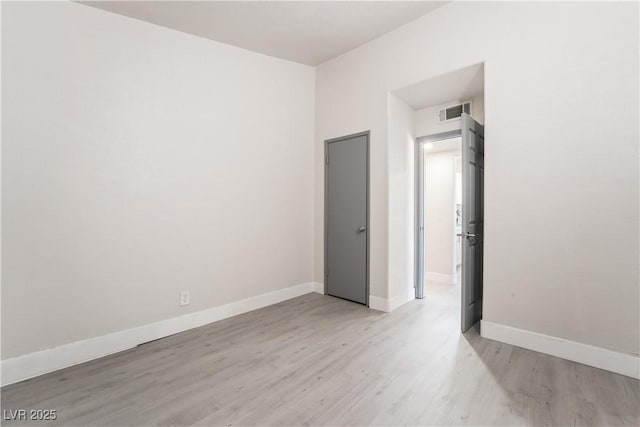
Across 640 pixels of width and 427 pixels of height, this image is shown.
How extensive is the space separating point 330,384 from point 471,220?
2028 mm

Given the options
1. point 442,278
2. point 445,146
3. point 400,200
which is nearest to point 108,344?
point 400,200

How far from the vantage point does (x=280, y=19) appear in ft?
9.68

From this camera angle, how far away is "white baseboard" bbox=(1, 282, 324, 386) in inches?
84.6

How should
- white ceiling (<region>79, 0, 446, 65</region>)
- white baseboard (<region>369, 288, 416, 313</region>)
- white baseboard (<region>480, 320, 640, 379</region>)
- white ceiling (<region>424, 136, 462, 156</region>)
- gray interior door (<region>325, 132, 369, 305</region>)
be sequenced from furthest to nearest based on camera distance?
white ceiling (<region>424, 136, 462, 156</region>), gray interior door (<region>325, 132, 369, 305</region>), white baseboard (<region>369, 288, 416, 313</region>), white ceiling (<region>79, 0, 446, 65</region>), white baseboard (<region>480, 320, 640, 379</region>)

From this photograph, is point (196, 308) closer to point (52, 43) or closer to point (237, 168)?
point (237, 168)

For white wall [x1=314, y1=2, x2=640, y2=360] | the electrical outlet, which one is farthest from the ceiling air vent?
the electrical outlet

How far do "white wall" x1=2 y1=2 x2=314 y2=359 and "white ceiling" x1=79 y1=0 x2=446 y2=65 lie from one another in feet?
0.45

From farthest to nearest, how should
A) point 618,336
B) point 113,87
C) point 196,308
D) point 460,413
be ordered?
1. point 196,308
2. point 113,87
3. point 618,336
4. point 460,413

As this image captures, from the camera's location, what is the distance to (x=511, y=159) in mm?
2580

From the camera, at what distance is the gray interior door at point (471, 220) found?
9.07 feet

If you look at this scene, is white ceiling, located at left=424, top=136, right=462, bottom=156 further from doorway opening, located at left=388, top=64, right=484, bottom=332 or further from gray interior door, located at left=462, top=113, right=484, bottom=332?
gray interior door, located at left=462, top=113, right=484, bottom=332

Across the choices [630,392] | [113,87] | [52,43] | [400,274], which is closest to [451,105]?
[400,274]

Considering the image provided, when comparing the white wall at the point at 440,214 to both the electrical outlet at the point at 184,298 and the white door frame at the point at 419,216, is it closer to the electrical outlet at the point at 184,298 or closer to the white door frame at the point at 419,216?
the white door frame at the point at 419,216

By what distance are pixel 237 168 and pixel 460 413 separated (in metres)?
2.99
